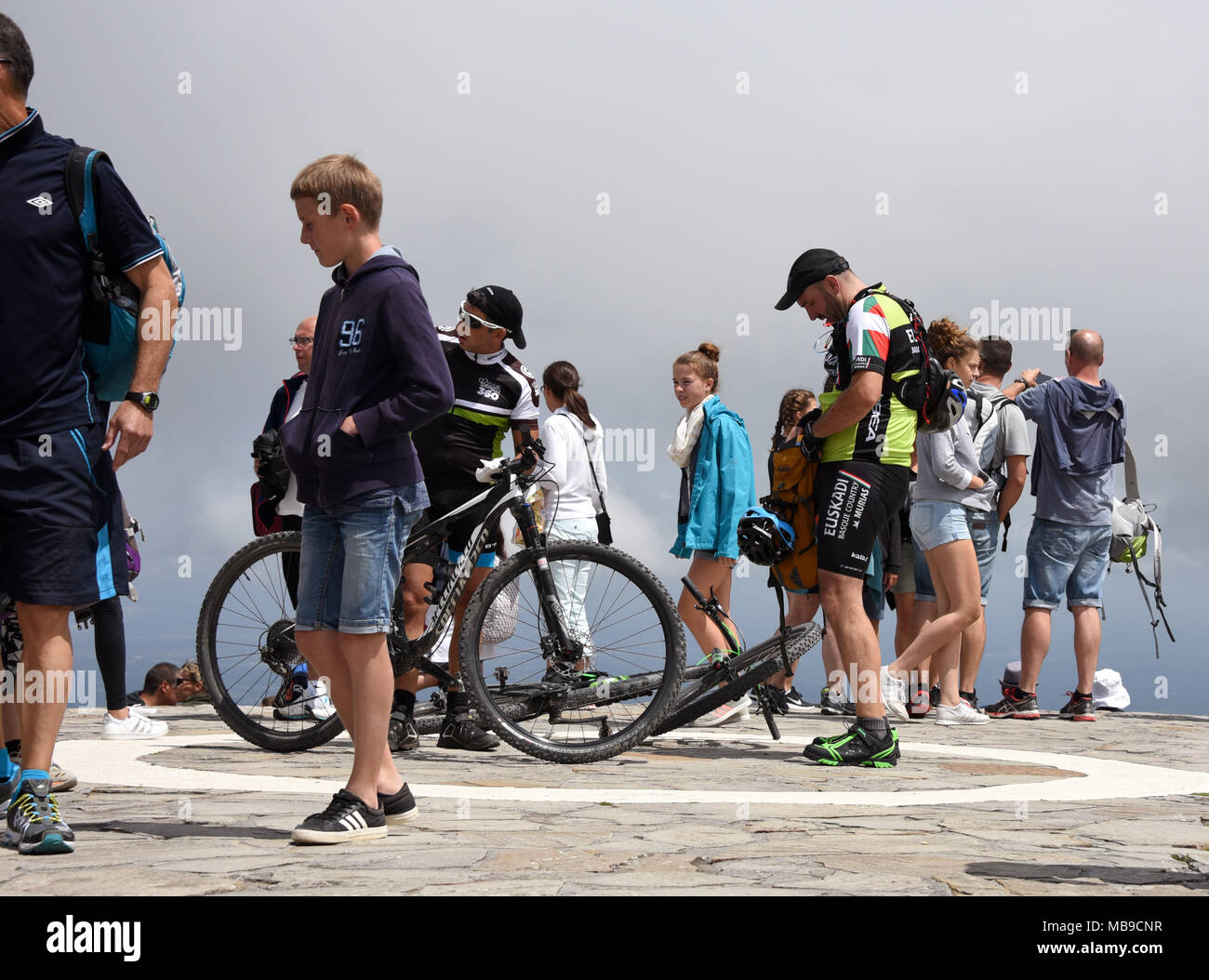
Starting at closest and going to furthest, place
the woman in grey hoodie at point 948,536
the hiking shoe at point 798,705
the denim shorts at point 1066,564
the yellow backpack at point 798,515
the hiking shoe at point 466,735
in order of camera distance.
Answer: the hiking shoe at point 466,735 → the yellow backpack at point 798,515 → the woman in grey hoodie at point 948,536 → the denim shorts at point 1066,564 → the hiking shoe at point 798,705

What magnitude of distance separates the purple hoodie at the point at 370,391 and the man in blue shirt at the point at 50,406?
1.60ft

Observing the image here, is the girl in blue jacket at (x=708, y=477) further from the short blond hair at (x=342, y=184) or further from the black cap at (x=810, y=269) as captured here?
the short blond hair at (x=342, y=184)

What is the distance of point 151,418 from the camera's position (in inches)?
147

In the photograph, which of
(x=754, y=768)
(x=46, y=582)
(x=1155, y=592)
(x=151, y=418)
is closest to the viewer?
(x=46, y=582)

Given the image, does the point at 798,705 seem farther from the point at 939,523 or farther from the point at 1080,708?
the point at 939,523

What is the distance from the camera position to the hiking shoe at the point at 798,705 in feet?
32.0

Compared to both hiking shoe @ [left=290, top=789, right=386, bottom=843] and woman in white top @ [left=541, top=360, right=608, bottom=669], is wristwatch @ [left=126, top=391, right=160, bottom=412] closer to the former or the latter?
hiking shoe @ [left=290, top=789, right=386, bottom=843]

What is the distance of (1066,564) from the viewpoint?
9.25 meters

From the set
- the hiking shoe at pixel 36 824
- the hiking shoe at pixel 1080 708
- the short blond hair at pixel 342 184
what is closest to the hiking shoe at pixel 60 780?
the hiking shoe at pixel 36 824
